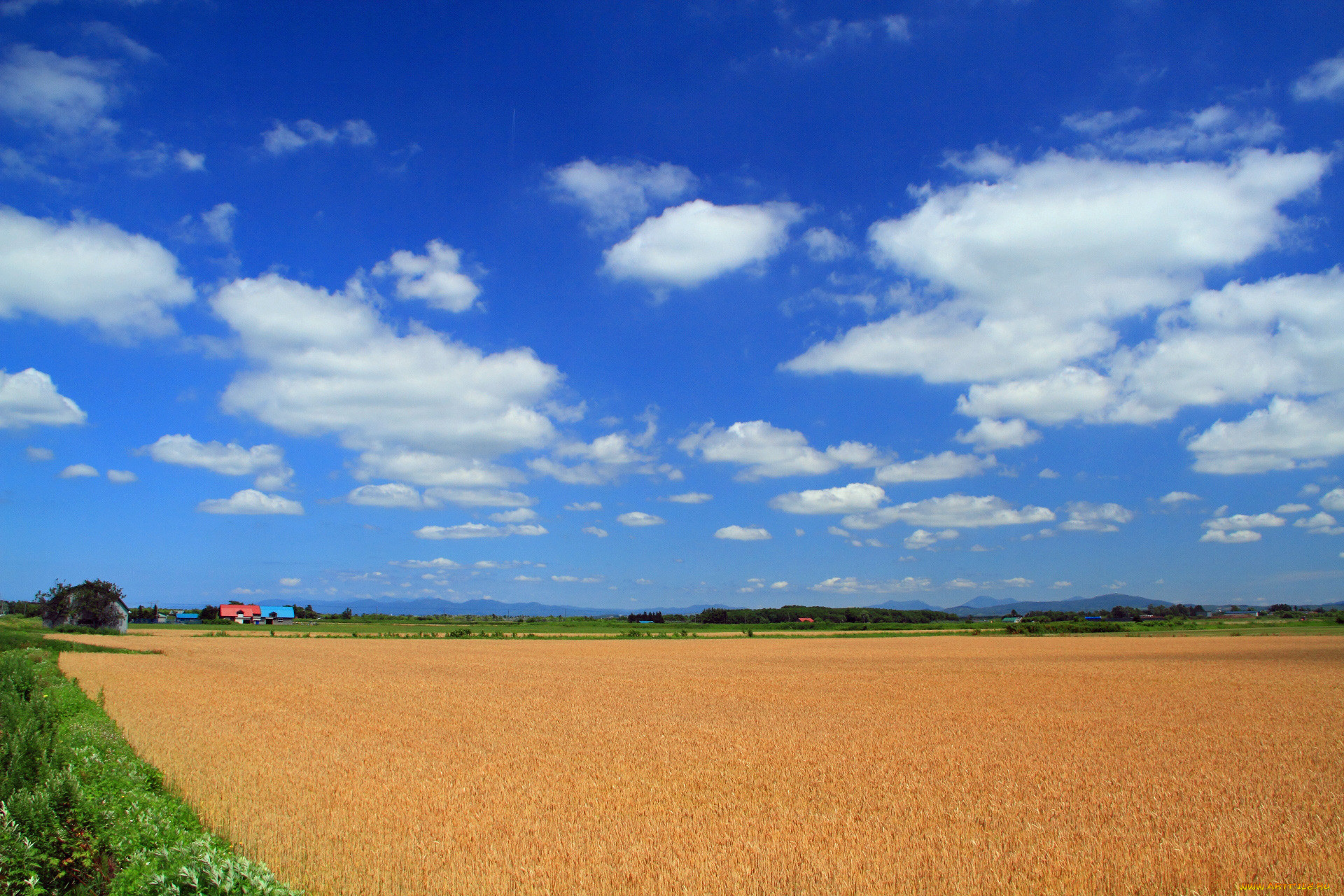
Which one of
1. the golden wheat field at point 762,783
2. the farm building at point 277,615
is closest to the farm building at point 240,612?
the farm building at point 277,615

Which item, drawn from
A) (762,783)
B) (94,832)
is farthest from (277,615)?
(94,832)

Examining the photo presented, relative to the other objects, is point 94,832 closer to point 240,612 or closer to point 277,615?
point 240,612

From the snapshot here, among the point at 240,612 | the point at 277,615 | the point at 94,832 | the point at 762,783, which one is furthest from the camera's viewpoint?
the point at 277,615

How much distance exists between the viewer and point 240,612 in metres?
157

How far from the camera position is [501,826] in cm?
1076

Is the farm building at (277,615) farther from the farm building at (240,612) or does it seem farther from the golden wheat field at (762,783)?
the golden wheat field at (762,783)

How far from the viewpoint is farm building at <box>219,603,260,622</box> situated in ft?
508

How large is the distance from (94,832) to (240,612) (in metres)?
175

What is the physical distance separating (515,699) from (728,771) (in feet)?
48.2

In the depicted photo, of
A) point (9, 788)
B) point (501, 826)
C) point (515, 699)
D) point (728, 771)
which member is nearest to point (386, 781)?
point (501, 826)

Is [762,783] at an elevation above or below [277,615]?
above

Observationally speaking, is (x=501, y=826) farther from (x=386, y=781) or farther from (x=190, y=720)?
(x=190, y=720)

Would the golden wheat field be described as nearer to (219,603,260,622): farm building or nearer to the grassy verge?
the grassy verge

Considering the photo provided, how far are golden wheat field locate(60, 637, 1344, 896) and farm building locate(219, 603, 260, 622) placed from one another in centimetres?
14318
